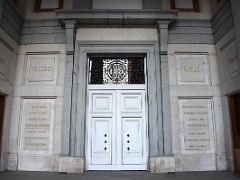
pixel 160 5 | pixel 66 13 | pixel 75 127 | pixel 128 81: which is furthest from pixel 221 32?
pixel 75 127

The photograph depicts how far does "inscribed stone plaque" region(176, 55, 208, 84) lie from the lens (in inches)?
236

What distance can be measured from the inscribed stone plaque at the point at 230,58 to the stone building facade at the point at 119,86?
0.02 metres

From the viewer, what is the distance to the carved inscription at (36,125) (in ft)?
18.7

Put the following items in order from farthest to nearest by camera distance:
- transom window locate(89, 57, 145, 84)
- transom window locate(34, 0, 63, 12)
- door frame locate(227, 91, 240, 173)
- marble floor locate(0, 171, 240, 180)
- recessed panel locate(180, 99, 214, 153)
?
transom window locate(34, 0, 63, 12), transom window locate(89, 57, 145, 84), recessed panel locate(180, 99, 214, 153), door frame locate(227, 91, 240, 173), marble floor locate(0, 171, 240, 180)

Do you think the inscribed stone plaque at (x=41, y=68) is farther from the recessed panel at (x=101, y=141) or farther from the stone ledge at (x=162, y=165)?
the stone ledge at (x=162, y=165)

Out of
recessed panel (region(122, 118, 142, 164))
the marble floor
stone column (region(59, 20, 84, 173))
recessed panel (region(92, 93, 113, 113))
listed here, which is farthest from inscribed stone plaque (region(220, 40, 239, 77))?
stone column (region(59, 20, 84, 173))

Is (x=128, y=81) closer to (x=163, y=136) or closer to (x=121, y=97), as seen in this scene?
(x=121, y=97)

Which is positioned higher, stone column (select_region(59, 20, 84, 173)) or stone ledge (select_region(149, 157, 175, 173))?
stone column (select_region(59, 20, 84, 173))

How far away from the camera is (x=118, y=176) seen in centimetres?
489

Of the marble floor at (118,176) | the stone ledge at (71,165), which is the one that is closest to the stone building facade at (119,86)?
the stone ledge at (71,165)

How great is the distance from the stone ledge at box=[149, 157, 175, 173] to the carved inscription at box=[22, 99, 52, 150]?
100 inches

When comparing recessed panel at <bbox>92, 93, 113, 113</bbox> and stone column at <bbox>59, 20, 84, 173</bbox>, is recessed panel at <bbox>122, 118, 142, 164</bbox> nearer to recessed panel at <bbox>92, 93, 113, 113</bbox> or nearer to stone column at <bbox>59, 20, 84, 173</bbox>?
recessed panel at <bbox>92, 93, 113, 113</bbox>

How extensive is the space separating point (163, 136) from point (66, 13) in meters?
3.85

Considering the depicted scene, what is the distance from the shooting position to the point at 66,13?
591 centimetres
